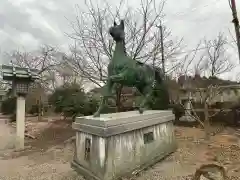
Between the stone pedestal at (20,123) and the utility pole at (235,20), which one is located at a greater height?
the utility pole at (235,20)

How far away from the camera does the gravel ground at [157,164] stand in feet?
13.9

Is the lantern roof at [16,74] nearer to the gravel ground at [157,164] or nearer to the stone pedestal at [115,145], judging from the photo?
the gravel ground at [157,164]

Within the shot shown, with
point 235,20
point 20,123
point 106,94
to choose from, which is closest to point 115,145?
point 106,94

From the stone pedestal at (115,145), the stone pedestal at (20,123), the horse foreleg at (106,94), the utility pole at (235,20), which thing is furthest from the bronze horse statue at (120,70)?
the stone pedestal at (20,123)

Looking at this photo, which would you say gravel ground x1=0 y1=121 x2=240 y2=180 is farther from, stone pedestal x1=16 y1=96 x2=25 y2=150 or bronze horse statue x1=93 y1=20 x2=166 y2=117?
bronze horse statue x1=93 y1=20 x2=166 y2=117

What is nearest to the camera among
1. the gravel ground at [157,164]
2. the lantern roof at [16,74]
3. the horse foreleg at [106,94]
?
the gravel ground at [157,164]

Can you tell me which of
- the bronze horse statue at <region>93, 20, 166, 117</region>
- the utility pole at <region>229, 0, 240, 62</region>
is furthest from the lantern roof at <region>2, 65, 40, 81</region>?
the utility pole at <region>229, 0, 240, 62</region>

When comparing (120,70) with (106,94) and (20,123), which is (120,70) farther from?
(20,123)

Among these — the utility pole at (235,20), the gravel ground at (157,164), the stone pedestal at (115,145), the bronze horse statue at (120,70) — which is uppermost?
the utility pole at (235,20)

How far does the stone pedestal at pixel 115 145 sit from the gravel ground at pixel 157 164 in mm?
307

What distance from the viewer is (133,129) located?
4066 millimetres

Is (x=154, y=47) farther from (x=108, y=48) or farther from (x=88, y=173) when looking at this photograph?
(x=88, y=173)

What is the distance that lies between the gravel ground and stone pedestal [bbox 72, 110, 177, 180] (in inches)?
12.1

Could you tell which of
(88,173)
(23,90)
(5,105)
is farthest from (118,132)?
(5,105)
